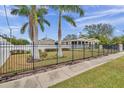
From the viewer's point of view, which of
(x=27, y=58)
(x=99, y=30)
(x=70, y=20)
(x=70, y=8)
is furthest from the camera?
(x=99, y=30)

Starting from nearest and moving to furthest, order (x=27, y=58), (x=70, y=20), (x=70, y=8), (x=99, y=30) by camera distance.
Answer: (x=70, y=8)
(x=27, y=58)
(x=70, y=20)
(x=99, y=30)

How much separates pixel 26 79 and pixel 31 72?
4.96 ft

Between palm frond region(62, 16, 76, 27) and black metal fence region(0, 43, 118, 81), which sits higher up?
palm frond region(62, 16, 76, 27)

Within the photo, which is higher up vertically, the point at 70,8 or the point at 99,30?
the point at 70,8

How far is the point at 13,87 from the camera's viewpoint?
702 centimetres

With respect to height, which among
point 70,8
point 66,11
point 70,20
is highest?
point 70,8

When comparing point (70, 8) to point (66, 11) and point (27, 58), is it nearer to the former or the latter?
point (66, 11)

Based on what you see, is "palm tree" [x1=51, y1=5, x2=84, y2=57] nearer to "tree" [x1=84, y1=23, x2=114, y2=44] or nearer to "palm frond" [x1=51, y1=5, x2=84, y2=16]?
"palm frond" [x1=51, y1=5, x2=84, y2=16]

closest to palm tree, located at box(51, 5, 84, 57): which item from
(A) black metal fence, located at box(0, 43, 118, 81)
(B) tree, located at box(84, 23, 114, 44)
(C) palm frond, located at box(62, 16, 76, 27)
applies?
(C) palm frond, located at box(62, 16, 76, 27)

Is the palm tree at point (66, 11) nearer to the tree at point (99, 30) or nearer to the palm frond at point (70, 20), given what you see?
the palm frond at point (70, 20)

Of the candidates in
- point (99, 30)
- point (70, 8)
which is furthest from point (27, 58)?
point (99, 30)

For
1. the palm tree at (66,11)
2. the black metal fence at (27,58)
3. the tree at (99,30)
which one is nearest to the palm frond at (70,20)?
the palm tree at (66,11)

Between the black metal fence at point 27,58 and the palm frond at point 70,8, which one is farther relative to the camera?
the palm frond at point 70,8
